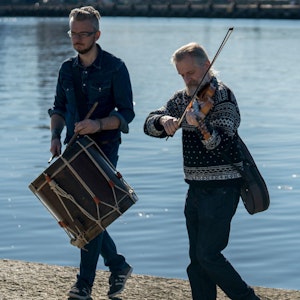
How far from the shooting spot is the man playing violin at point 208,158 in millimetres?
5227

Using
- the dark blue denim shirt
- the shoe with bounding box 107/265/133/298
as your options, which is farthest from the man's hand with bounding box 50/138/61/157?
the shoe with bounding box 107/265/133/298

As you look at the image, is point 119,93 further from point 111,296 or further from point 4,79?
point 4,79

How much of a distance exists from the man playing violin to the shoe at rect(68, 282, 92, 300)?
2.76ft

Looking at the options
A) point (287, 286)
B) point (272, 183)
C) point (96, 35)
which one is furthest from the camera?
point (272, 183)

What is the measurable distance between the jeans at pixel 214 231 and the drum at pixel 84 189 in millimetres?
468

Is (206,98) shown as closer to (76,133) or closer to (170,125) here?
(170,125)

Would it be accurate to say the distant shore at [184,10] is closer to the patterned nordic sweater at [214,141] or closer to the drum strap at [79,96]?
the drum strap at [79,96]

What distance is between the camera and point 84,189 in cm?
571

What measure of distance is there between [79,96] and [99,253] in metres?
0.87

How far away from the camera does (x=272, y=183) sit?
39.4ft

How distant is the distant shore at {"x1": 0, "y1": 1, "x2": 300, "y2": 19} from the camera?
108 meters

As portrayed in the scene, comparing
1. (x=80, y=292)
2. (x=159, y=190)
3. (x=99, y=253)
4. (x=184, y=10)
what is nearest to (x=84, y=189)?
(x=99, y=253)

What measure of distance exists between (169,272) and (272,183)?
157 inches

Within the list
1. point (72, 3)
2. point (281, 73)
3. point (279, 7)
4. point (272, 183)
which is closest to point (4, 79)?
point (281, 73)
